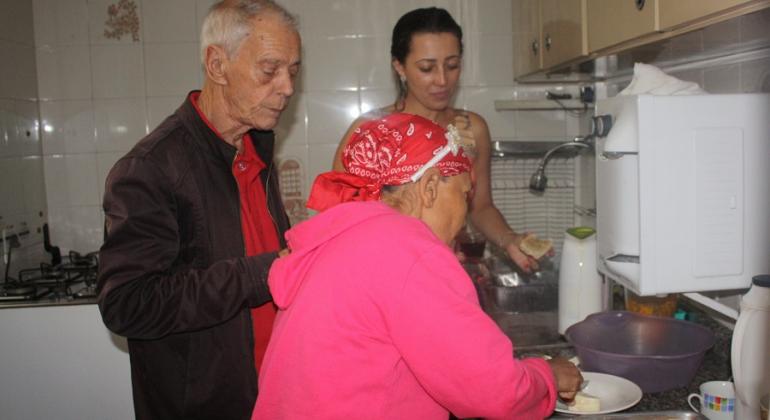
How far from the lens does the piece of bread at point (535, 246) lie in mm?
1954

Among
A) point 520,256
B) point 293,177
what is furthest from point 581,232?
point 293,177

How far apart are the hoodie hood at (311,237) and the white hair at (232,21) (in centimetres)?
57

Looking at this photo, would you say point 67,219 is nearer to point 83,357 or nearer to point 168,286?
point 83,357

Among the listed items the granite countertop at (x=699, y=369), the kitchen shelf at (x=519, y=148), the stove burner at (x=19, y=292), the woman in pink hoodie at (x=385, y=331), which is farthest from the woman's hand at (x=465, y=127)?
the stove burner at (x=19, y=292)

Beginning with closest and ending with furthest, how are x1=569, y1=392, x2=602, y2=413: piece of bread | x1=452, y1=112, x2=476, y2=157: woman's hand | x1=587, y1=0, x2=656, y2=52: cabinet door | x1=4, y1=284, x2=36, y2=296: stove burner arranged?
1. x1=569, y1=392, x2=602, y2=413: piece of bread
2. x1=587, y1=0, x2=656, y2=52: cabinet door
3. x1=4, y1=284, x2=36, y2=296: stove burner
4. x1=452, y1=112, x2=476, y2=157: woman's hand

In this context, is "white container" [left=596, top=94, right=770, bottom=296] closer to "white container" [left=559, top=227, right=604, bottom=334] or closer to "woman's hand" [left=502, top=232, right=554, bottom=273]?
"white container" [left=559, top=227, right=604, bottom=334]

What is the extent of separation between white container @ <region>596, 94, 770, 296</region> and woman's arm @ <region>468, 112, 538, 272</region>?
0.72 metres

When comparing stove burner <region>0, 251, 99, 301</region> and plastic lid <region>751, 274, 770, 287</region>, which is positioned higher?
plastic lid <region>751, 274, 770, 287</region>

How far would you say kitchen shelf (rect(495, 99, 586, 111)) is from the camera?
2920 millimetres

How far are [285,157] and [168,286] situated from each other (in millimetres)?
1712

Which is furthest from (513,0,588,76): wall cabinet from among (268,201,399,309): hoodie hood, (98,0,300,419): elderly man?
(268,201,399,309): hoodie hood

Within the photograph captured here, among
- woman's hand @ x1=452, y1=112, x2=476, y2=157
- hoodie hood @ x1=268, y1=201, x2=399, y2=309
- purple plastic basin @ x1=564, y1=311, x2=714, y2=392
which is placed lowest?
purple plastic basin @ x1=564, y1=311, x2=714, y2=392

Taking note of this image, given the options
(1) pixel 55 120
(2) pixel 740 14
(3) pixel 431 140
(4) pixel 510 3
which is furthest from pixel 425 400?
(1) pixel 55 120

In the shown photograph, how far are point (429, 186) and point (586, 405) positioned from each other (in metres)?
0.59
